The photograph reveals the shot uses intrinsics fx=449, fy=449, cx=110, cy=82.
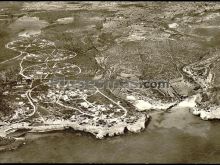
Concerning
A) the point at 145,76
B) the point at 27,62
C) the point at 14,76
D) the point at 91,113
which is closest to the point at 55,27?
→ the point at 27,62

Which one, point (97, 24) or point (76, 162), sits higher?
point (97, 24)

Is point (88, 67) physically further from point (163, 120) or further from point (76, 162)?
point (76, 162)

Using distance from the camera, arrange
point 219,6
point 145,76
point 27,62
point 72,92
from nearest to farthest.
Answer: point 72,92, point 145,76, point 27,62, point 219,6

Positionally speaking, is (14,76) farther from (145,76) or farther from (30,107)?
(145,76)

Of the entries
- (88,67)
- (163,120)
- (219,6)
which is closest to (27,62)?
(88,67)

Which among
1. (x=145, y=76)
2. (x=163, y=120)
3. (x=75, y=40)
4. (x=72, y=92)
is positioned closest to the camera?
(x=163, y=120)

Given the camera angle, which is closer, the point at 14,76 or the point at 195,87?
the point at 195,87
